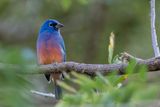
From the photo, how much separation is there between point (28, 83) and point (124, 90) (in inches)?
8.3

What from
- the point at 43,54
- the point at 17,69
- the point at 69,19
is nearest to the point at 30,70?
the point at 17,69

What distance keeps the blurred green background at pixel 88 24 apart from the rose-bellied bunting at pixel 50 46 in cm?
151

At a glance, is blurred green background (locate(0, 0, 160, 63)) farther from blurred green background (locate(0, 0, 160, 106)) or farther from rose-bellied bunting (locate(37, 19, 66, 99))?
rose-bellied bunting (locate(37, 19, 66, 99))

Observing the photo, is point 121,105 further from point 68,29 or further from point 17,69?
point 68,29

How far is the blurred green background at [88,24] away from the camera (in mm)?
6949

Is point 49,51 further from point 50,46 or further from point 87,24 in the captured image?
point 87,24

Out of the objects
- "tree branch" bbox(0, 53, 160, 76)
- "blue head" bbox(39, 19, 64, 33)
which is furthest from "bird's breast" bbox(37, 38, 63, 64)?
"tree branch" bbox(0, 53, 160, 76)

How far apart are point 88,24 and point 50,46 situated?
2824 mm

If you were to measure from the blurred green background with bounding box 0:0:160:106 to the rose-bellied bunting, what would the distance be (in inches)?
59.4

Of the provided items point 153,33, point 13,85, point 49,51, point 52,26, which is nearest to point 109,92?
point 13,85

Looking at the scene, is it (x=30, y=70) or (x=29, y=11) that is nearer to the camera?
(x=30, y=70)

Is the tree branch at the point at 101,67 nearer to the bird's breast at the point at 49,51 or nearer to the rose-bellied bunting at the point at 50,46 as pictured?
the rose-bellied bunting at the point at 50,46

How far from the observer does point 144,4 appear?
6988mm

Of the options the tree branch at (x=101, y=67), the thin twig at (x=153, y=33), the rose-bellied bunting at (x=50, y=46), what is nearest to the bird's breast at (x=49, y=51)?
the rose-bellied bunting at (x=50, y=46)
